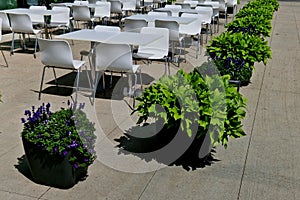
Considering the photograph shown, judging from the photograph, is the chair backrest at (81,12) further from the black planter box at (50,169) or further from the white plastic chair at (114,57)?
the black planter box at (50,169)

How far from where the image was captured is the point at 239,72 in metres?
6.46

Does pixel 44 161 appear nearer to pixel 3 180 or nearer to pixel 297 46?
pixel 3 180

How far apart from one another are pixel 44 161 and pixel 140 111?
104cm

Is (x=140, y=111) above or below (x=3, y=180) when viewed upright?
above

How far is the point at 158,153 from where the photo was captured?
14.0ft

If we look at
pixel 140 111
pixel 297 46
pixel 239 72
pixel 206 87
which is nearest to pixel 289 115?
pixel 239 72

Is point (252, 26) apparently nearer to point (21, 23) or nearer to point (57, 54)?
point (57, 54)

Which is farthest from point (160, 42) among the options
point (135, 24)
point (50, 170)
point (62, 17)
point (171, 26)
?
point (50, 170)

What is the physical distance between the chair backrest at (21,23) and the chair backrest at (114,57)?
319 centimetres

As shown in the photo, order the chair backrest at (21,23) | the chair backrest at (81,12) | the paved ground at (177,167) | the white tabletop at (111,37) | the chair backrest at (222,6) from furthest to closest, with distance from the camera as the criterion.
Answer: the chair backrest at (222,6) < the chair backrest at (81,12) < the chair backrest at (21,23) < the white tabletop at (111,37) < the paved ground at (177,167)

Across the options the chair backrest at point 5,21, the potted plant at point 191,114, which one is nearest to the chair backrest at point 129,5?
the chair backrest at point 5,21

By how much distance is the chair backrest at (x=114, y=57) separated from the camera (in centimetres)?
546

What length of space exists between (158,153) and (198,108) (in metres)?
0.78

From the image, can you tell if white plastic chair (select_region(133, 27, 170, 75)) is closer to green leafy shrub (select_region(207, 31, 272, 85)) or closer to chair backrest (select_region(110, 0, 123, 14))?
green leafy shrub (select_region(207, 31, 272, 85))
